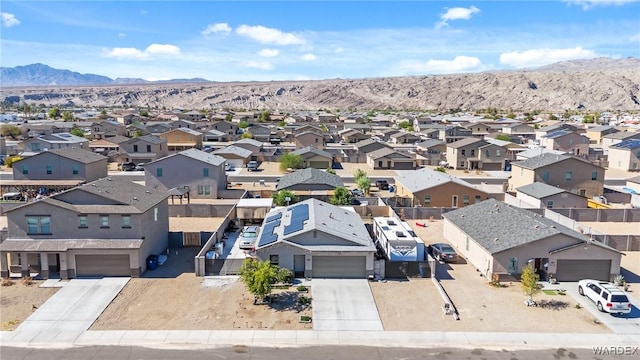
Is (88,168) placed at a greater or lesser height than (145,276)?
greater

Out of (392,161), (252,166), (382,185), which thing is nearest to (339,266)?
(382,185)

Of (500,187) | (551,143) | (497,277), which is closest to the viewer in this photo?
(497,277)

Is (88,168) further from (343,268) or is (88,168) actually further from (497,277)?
(497,277)

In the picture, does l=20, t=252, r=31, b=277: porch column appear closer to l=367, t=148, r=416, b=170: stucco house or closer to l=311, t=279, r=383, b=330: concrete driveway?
l=311, t=279, r=383, b=330: concrete driveway

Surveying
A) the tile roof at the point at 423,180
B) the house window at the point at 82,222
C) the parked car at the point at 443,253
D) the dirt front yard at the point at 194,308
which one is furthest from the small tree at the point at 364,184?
the house window at the point at 82,222

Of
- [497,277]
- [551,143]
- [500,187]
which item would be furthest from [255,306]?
[551,143]

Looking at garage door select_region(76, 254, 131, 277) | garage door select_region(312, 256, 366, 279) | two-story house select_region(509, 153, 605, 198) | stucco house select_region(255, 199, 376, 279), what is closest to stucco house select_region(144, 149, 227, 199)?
garage door select_region(76, 254, 131, 277)

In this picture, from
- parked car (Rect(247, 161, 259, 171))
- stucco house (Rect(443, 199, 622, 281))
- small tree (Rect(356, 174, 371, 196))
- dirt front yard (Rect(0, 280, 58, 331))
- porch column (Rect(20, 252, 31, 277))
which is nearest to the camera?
dirt front yard (Rect(0, 280, 58, 331))
